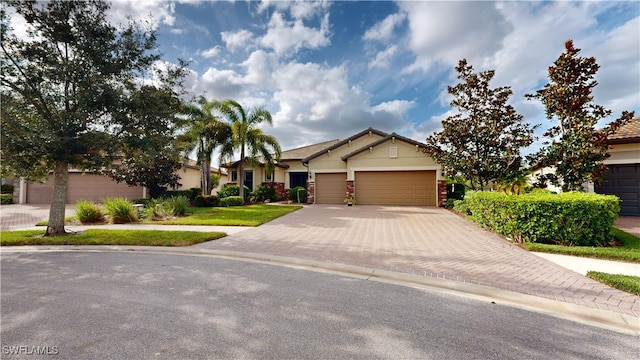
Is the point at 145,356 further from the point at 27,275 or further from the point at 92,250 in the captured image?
the point at 92,250

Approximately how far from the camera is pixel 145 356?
2.59 meters

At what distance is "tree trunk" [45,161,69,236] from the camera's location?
8875 mm

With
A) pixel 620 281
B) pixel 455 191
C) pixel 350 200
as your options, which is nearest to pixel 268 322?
pixel 620 281

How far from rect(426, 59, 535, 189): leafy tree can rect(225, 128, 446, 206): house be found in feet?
12.6

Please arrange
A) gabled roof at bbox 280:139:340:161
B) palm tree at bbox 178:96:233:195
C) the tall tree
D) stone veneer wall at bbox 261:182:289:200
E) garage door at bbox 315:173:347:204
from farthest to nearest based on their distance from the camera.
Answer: gabled roof at bbox 280:139:340:161
stone veneer wall at bbox 261:182:289:200
garage door at bbox 315:173:347:204
palm tree at bbox 178:96:233:195
the tall tree

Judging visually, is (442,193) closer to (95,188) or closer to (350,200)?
(350,200)

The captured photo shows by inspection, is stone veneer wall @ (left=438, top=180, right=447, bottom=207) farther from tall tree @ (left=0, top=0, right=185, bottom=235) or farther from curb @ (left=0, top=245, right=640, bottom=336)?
tall tree @ (left=0, top=0, right=185, bottom=235)

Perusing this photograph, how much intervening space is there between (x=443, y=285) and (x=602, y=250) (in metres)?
4.91

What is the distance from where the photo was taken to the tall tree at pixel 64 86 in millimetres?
7684

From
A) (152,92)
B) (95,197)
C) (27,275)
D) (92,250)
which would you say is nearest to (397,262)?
(27,275)

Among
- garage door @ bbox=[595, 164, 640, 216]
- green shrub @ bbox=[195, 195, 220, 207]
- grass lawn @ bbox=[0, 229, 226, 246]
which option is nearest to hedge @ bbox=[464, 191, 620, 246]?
garage door @ bbox=[595, 164, 640, 216]

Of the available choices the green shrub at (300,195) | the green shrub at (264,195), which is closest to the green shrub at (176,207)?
the green shrub at (264,195)

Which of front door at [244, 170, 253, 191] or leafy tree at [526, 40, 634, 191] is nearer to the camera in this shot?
leafy tree at [526, 40, 634, 191]

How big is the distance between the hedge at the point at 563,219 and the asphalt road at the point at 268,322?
4.92m
